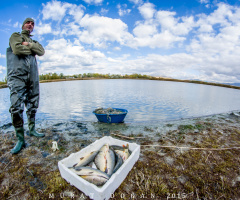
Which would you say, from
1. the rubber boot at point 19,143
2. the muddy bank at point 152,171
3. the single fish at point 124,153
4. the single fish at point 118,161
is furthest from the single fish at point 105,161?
the rubber boot at point 19,143

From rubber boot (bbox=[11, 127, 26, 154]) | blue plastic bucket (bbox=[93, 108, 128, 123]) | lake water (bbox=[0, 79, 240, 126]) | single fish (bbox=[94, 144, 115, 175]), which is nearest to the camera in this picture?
single fish (bbox=[94, 144, 115, 175])

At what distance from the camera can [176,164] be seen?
361 centimetres

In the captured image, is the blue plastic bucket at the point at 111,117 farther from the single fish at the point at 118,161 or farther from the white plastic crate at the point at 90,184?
the single fish at the point at 118,161

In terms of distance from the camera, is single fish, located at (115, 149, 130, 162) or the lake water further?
the lake water

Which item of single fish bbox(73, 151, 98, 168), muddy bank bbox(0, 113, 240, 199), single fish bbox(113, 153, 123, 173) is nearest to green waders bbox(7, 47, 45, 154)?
muddy bank bbox(0, 113, 240, 199)

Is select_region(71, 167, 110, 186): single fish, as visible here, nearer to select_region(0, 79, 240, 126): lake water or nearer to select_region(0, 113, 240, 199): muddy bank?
select_region(0, 113, 240, 199): muddy bank

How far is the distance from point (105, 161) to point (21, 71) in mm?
3493

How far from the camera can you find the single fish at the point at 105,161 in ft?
9.44

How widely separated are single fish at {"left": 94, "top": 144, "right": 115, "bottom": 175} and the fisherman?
9.09ft

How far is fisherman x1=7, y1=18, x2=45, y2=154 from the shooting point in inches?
148

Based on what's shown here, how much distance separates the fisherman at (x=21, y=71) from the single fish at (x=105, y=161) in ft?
9.09

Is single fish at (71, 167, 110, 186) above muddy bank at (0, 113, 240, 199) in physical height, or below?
above

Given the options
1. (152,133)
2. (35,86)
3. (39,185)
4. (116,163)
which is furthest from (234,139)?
(35,86)

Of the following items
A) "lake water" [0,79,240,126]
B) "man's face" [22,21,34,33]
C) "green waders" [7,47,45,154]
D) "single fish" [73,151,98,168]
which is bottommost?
"lake water" [0,79,240,126]
